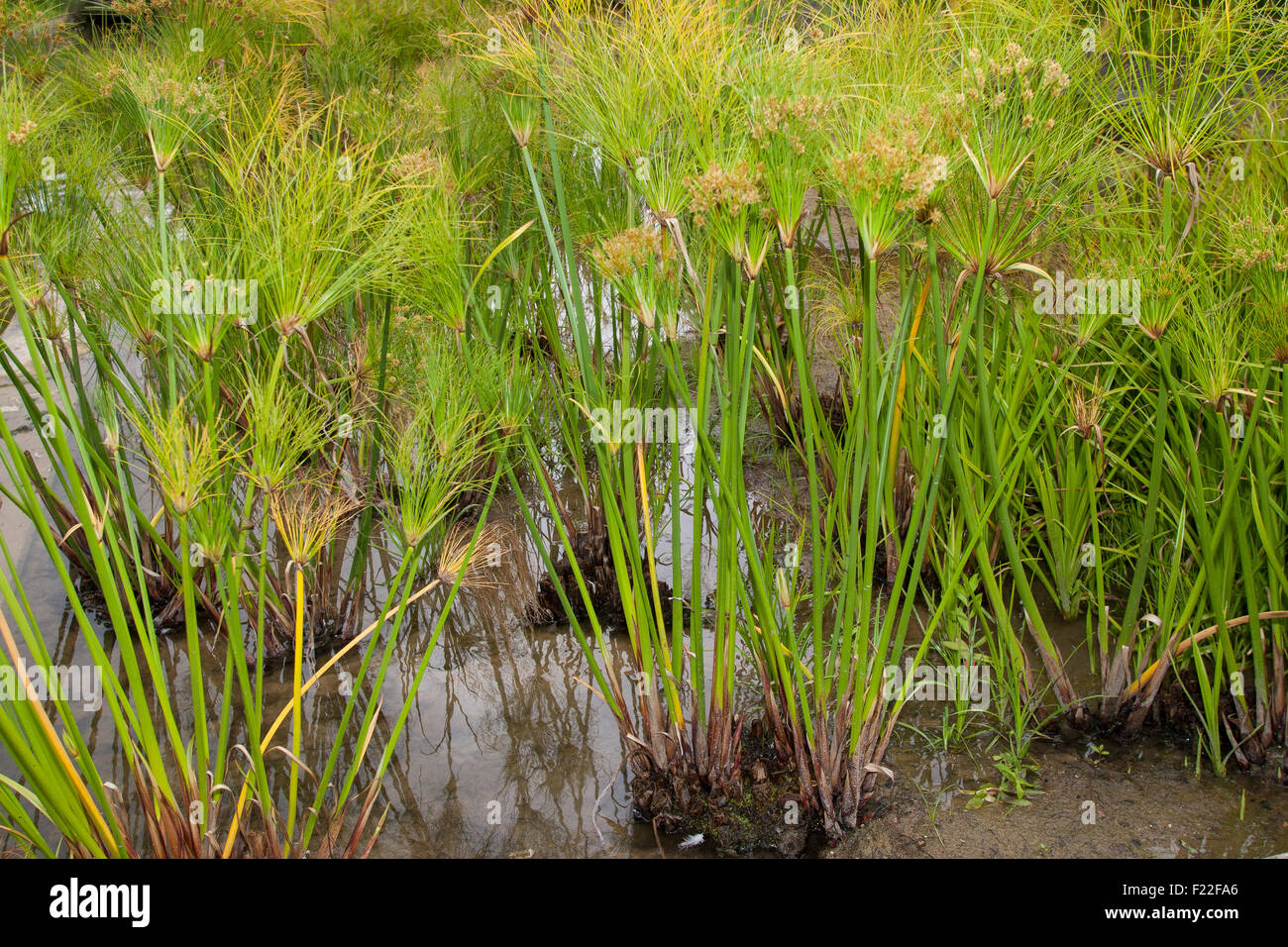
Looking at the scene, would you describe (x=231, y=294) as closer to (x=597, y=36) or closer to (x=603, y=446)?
(x=603, y=446)

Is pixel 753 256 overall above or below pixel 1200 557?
above

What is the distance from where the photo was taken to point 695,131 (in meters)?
1.91

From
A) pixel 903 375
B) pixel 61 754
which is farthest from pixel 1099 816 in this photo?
pixel 61 754

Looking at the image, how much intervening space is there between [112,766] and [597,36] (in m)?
2.09

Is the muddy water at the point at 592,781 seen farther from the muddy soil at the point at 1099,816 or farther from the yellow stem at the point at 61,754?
the yellow stem at the point at 61,754

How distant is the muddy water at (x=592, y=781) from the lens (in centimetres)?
218

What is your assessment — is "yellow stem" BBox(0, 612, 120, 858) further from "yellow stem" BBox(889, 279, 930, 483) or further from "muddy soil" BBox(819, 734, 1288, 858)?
"yellow stem" BBox(889, 279, 930, 483)

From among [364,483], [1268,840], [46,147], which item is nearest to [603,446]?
[364,483]

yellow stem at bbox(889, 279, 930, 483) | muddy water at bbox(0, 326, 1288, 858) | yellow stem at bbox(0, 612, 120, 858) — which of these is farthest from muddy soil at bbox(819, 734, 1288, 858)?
yellow stem at bbox(0, 612, 120, 858)

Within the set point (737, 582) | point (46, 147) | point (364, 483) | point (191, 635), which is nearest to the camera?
point (191, 635)

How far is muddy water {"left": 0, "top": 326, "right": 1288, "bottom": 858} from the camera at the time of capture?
218 cm

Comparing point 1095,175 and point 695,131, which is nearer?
point 695,131

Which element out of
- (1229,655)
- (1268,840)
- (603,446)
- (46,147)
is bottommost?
(1268,840)

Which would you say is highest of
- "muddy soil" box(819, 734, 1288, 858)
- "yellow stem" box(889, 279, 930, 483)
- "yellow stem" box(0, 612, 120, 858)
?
"yellow stem" box(889, 279, 930, 483)
